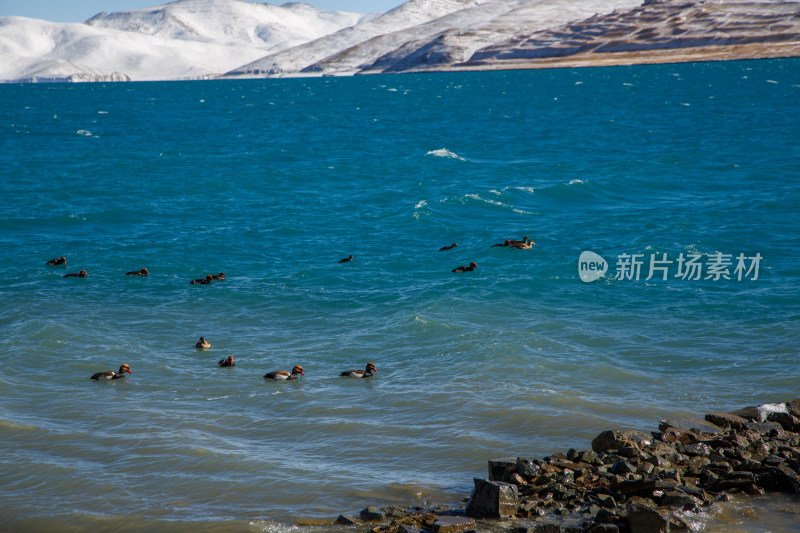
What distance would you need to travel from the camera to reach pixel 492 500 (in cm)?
979

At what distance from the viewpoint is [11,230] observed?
3428cm

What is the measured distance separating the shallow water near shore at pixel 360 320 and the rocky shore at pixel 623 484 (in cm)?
60

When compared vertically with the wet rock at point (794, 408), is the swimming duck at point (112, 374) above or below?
above

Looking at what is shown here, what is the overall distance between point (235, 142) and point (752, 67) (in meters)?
114

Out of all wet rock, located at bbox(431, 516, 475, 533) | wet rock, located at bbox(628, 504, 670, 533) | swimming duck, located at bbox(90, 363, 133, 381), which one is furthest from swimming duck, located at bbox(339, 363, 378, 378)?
wet rock, located at bbox(628, 504, 670, 533)

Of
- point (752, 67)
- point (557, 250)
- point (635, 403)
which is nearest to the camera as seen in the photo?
point (635, 403)

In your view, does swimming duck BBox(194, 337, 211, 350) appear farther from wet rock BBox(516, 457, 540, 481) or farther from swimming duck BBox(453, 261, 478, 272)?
wet rock BBox(516, 457, 540, 481)

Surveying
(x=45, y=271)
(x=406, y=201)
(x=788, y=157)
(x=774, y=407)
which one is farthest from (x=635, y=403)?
(x=788, y=157)

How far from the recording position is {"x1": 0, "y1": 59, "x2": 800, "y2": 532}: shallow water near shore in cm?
1248

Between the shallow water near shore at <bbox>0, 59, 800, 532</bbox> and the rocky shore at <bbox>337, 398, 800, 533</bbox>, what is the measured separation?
599 mm

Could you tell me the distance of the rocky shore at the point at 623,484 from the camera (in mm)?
9414

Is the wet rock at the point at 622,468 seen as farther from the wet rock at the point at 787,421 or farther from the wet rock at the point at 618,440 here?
the wet rock at the point at 787,421

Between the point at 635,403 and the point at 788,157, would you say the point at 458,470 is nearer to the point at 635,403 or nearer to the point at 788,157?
the point at 635,403

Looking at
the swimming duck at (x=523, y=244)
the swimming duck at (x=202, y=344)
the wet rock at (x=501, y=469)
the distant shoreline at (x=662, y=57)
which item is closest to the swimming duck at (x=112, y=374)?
the swimming duck at (x=202, y=344)
